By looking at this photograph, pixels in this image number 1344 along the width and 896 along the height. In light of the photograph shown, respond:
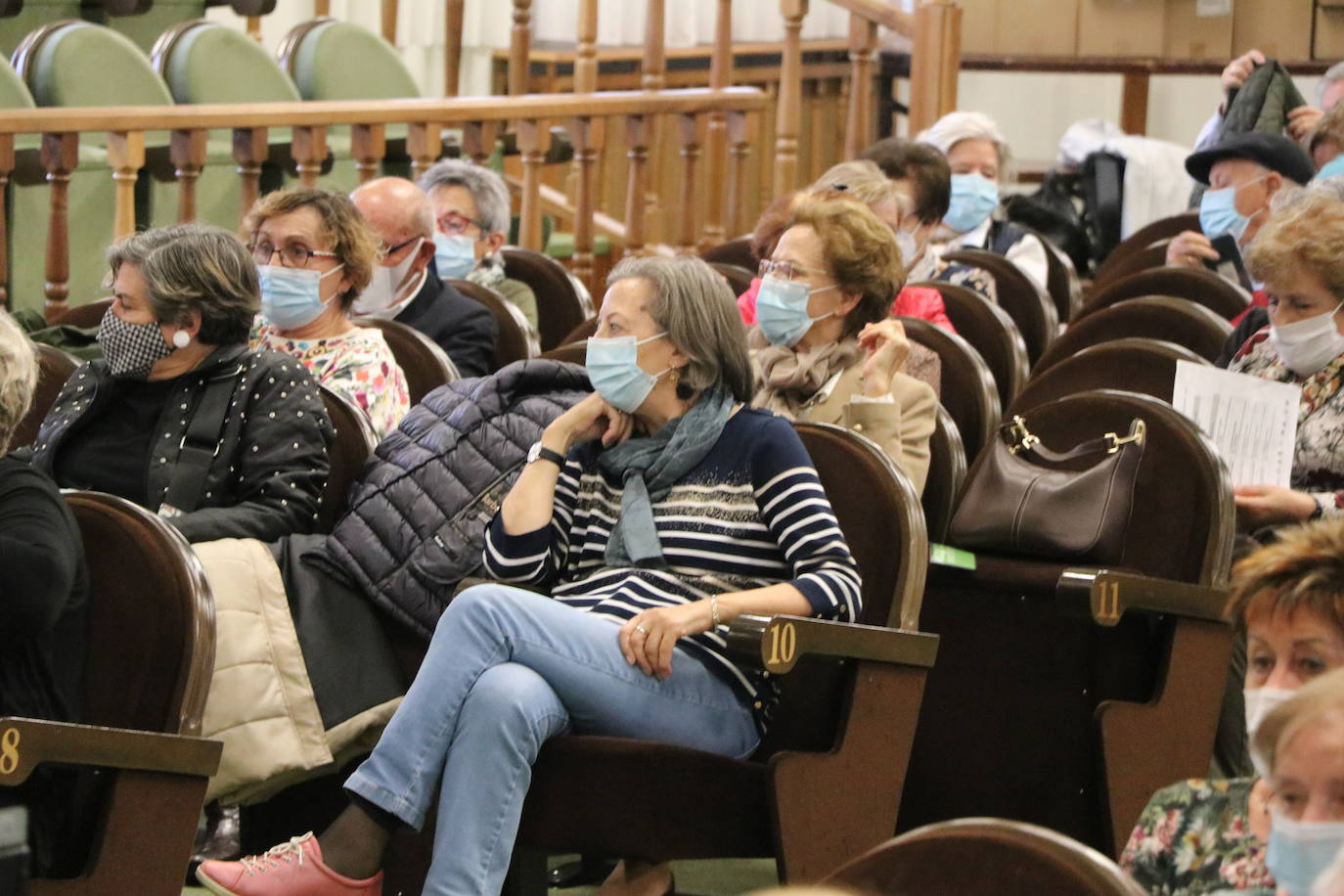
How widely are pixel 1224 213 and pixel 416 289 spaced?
167 centimetres

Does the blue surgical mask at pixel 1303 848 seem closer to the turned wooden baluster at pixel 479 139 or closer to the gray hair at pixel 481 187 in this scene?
the gray hair at pixel 481 187

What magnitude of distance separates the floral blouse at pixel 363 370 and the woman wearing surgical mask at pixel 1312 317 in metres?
1.36

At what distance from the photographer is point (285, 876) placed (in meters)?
2.23

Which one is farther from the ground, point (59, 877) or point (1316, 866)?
point (1316, 866)

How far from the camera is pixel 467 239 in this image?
4.46 m

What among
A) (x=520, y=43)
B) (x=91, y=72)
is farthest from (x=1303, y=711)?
(x=520, y=43)

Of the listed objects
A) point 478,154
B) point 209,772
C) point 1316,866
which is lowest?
point 209,772

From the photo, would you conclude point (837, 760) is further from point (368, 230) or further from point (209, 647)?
point (368, 230)

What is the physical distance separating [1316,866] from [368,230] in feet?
8.02

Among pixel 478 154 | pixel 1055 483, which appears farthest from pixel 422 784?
pixel 478 154

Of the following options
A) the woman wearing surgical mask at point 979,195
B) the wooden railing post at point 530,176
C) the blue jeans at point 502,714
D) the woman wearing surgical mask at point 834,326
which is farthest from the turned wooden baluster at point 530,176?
the blue jeans at point 502,714

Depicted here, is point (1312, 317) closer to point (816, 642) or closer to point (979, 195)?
point (816, 642)

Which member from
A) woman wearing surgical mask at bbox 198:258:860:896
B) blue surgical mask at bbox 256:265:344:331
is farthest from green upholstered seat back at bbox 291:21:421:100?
woman wearing surgical mask at bbox 198:258:860:896

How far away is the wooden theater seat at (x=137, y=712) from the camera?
1.95 meters
